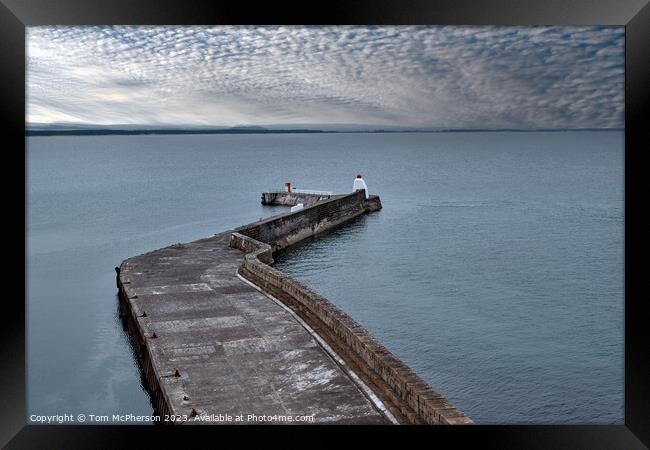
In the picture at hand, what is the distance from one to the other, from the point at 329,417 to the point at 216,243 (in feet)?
51.0

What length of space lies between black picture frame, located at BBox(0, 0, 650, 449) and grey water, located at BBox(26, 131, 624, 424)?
7.35 meters

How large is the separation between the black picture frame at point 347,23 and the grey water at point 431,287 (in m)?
7.35

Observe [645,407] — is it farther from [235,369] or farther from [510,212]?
[510,212]

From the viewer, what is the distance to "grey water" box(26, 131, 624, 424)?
15672mm

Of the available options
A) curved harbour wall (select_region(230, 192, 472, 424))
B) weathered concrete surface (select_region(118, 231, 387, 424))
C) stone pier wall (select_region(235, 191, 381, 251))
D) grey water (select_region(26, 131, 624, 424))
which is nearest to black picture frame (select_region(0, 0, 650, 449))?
curved harbour wall (select_region(230, 192, 472, 424))

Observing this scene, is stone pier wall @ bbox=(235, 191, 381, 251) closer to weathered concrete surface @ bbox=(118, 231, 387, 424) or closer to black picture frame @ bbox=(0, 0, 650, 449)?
weathered concrete surface @ bbox=(118, 231, 387, 424)

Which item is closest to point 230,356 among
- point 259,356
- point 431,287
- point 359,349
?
point 259,356

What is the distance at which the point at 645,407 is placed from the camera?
6.89 metres

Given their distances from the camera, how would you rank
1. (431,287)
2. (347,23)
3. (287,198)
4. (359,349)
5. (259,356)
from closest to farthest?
(347,23) < (359,349) < (259,356) < (431,287) < (287,198)

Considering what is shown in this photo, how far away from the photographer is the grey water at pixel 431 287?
1567cm

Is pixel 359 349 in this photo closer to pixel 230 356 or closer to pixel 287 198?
pixel 230 356

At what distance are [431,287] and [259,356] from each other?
1392 centimetres

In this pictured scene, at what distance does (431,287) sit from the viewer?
25156 millimetres

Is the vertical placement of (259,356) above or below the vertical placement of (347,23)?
below
